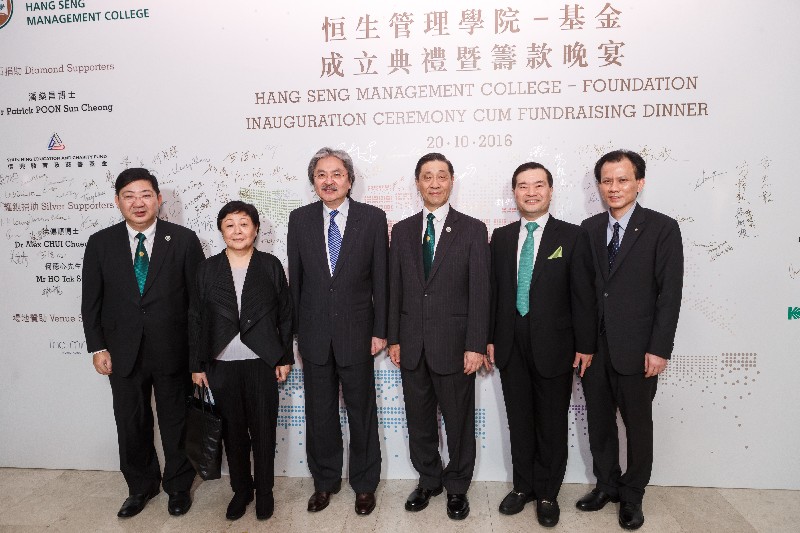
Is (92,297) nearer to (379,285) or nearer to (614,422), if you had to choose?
(379,285)

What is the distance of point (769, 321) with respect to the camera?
2896 millimetres

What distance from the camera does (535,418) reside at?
8.69 feet

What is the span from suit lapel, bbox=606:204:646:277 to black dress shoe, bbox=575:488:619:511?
1237 mm

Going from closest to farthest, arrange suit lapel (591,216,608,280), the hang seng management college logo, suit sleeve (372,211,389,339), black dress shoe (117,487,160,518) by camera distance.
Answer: suit lapel (591,216,608,280) → suit sleeve (372,211,389,339) → black dress shoe (117,487,160,518) → the hang seng management college logo

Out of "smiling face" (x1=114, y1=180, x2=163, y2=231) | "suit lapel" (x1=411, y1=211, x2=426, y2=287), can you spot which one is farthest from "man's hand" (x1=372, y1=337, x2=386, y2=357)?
"smiling face" (x1=114, y1=180, x2=163, y2=231)

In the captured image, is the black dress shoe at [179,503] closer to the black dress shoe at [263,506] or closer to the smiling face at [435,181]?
the black dress shoe at [263,506]

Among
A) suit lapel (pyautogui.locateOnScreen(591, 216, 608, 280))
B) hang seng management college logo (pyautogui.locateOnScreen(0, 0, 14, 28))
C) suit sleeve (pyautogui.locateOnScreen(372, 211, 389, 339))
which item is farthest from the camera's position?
hang seng management college logo (pyautogui.locateOnScreen(0, 0, 14, 28))

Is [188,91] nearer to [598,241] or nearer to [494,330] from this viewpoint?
[494,330]

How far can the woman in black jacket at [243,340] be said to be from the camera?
8.34 ft

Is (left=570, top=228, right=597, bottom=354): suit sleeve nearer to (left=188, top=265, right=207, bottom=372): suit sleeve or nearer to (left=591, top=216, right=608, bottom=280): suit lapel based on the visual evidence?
(left=591, top=216, right=608, bottom=280): suit lapel

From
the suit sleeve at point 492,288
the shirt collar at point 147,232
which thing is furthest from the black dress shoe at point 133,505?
the suit sleeve at point 492,288

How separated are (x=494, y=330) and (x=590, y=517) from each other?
3.71 feet

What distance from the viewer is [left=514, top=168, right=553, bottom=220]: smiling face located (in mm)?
2531

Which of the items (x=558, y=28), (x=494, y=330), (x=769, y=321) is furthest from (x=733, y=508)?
(x=558, y=28)
